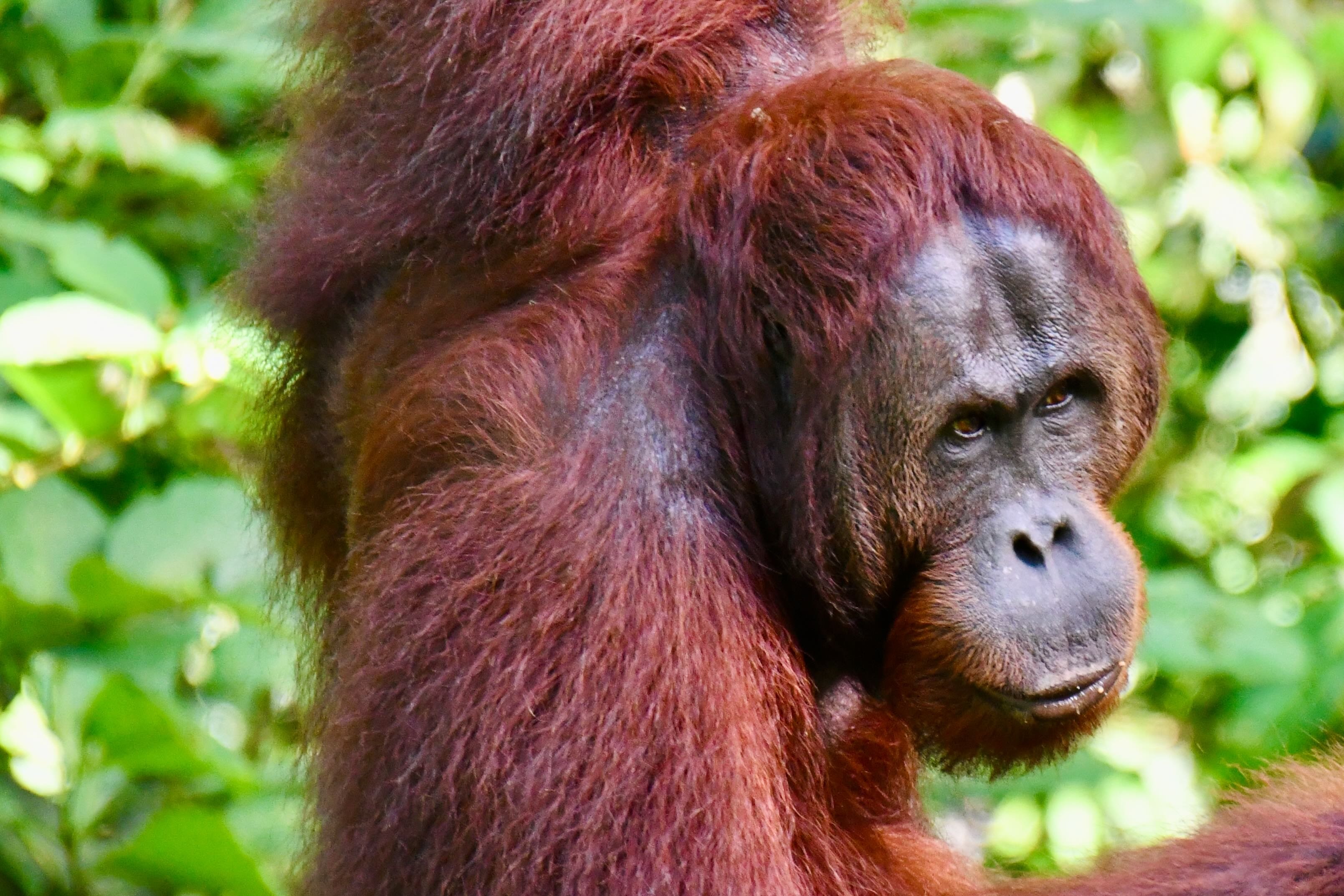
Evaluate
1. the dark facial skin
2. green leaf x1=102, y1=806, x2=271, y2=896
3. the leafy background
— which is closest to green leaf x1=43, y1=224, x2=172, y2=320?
the leafy background

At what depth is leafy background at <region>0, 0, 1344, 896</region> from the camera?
276cm

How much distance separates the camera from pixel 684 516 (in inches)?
72.3

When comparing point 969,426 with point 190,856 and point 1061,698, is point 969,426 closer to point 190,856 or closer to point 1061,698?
point 1061,698

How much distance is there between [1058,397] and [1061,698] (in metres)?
0.38

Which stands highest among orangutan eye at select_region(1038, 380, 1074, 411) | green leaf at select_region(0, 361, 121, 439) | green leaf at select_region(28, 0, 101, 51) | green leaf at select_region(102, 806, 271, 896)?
green leaf at select_region(28, 0, 101, 51)

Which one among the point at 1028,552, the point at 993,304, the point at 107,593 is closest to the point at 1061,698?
the point at 1028,552

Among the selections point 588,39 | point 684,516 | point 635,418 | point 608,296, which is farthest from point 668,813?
point 588,39

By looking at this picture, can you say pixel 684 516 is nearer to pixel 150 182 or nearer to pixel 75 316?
pixel 75 316

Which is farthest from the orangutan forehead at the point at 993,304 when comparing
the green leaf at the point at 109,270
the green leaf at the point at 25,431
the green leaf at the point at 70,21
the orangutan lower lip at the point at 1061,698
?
the green leaf at the point at 70,21

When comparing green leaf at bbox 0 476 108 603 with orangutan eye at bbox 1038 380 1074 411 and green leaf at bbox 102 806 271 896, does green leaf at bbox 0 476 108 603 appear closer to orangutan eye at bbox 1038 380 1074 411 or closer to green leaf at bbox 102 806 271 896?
green leaf at bbox 102 806 271 896

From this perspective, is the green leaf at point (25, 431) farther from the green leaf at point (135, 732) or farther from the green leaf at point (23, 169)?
the green leaf at point (135, 732)

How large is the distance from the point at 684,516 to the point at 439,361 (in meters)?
0.37

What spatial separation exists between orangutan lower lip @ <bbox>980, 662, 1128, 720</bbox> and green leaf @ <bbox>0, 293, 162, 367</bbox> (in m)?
1.69

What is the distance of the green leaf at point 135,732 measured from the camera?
2492 millimetres
